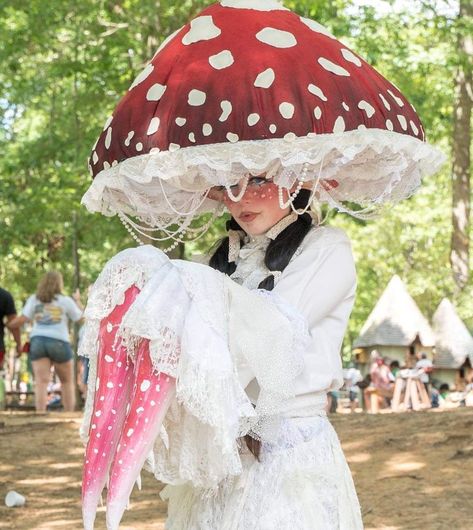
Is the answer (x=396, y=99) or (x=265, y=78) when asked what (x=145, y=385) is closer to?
(x=265, y=78)

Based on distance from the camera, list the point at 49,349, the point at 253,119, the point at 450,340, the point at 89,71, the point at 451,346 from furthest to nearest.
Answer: the point at 451,346 → the point at 450,340 → the point at 89,71 → the point at 49,349 → the point at 253,119

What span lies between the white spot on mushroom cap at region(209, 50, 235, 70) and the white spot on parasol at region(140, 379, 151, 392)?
0.99m

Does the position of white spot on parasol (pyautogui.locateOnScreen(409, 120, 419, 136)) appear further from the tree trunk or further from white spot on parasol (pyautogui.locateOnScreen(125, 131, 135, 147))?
the tree trunk

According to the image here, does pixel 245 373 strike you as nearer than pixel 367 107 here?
Yes

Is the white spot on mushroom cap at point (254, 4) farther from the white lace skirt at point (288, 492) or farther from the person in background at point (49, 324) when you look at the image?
the person in background at point (49, 324)

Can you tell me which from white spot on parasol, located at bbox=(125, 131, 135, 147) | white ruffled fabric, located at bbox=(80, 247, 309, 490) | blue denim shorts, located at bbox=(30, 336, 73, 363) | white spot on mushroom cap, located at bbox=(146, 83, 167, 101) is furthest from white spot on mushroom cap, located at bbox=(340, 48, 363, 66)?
blue denim shorts, located at bbox=(30, 336, 73, 363)

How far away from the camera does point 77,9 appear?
55.3 feet

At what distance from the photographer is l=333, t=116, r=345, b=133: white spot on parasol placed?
323 cm

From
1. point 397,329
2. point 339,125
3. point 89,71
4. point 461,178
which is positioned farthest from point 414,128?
point 397,329

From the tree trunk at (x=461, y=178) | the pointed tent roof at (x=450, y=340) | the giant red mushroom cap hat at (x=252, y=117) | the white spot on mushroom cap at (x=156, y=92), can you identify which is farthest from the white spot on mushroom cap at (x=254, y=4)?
the pointed tent roof at (x=450, y=340)

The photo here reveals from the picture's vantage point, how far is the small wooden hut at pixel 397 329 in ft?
106

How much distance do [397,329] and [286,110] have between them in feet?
97.6

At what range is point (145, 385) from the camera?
2893 millimetres

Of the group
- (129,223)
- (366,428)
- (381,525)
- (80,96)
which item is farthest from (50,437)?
(80,96)
